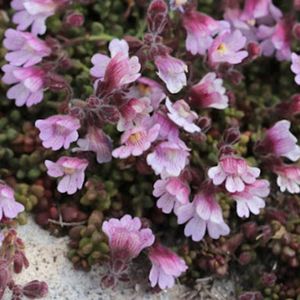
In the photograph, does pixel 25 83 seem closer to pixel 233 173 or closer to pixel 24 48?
pixel 24 48

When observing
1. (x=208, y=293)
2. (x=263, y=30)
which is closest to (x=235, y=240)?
(x=208, y=293)

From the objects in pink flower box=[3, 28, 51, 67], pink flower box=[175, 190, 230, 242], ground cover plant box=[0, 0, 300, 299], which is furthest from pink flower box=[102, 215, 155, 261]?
pink flower box=[3, 28, 51, 67]

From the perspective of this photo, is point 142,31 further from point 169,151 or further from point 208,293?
point 208,293

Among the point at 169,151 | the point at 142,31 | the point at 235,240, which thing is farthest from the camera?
the point at 142,31

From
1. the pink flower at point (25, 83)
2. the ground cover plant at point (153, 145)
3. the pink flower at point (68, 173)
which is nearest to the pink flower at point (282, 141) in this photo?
the ground cover plant at point (153, 145)

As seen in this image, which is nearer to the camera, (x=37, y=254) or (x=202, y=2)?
(x=37, y=254)

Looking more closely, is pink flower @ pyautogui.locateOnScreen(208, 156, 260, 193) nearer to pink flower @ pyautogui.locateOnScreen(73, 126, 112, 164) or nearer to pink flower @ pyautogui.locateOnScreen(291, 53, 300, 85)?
pink flower @ pyautogui.locateOnScreen(73, 126, 112, 164)

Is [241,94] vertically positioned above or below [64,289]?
above
